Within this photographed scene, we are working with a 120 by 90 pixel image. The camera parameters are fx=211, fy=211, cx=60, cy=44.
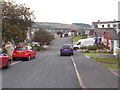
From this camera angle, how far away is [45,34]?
61656mm

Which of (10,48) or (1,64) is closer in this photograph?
(1,64)

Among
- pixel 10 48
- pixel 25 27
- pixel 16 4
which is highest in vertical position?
pixel 16 4

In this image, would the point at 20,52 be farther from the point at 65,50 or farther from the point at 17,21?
the point at 65,50

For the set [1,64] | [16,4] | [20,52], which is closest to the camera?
[1,64]

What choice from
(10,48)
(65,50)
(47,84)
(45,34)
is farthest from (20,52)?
(45,34)

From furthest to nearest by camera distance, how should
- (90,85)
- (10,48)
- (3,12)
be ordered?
1. (10,48)
2. (3,12)
3. (90,85)

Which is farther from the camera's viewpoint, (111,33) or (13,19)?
(111,33)

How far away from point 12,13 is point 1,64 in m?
11.2

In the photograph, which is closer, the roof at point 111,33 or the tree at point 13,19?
the tree at point 13,19

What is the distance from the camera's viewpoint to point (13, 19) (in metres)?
23.6

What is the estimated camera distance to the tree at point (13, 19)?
21.7 meters

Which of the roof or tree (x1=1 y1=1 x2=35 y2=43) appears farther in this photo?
the roof

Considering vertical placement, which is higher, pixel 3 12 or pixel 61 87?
pixel 3 12

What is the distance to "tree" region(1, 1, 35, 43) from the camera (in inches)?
855
